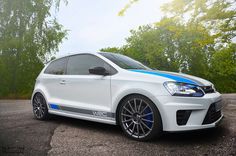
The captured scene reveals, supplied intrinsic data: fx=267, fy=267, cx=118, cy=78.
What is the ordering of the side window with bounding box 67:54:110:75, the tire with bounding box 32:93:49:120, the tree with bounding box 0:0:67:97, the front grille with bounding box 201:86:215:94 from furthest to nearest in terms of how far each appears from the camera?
the tree with bounding box 0:0:67:97, the tire with bounding box 32:93:49:120, the side window with bounding box 67:54:110:75, the front grille with bounding box 201:86:215:94

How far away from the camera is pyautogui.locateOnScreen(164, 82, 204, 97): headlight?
4.17m

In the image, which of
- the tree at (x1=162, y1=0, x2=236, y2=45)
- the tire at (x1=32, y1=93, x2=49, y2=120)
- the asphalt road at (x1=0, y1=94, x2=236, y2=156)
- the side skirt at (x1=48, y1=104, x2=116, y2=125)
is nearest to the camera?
the asphalt road at (x1=0, y1=94, x2=236, y2=156)

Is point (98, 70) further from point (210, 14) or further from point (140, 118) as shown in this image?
point (210, 14)

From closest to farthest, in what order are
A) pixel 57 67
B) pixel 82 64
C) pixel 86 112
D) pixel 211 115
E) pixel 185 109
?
pixel 185 109, pixel 211 115, pixel 86 112, pixel 82 64, pixel 57 67

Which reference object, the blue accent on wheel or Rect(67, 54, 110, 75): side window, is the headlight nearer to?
the blue accent on wheel

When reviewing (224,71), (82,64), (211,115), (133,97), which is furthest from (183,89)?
(224,71)

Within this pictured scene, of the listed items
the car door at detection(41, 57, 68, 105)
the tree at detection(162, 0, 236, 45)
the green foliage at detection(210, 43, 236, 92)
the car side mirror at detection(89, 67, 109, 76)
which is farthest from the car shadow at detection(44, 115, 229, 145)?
the green foliage at detection(210, 43, 236, 92)

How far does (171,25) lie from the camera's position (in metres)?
10.4

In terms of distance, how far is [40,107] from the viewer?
21.4ft

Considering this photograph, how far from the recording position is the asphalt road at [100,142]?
3.89 m

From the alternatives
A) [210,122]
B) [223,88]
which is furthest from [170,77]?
[223,88]

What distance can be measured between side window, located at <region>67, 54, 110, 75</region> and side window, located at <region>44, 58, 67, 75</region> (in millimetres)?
219

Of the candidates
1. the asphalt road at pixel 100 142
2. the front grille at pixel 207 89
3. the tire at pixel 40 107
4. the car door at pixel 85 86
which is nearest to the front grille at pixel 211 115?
the front grille at pixel 207 89

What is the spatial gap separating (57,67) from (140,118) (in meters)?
2.80
